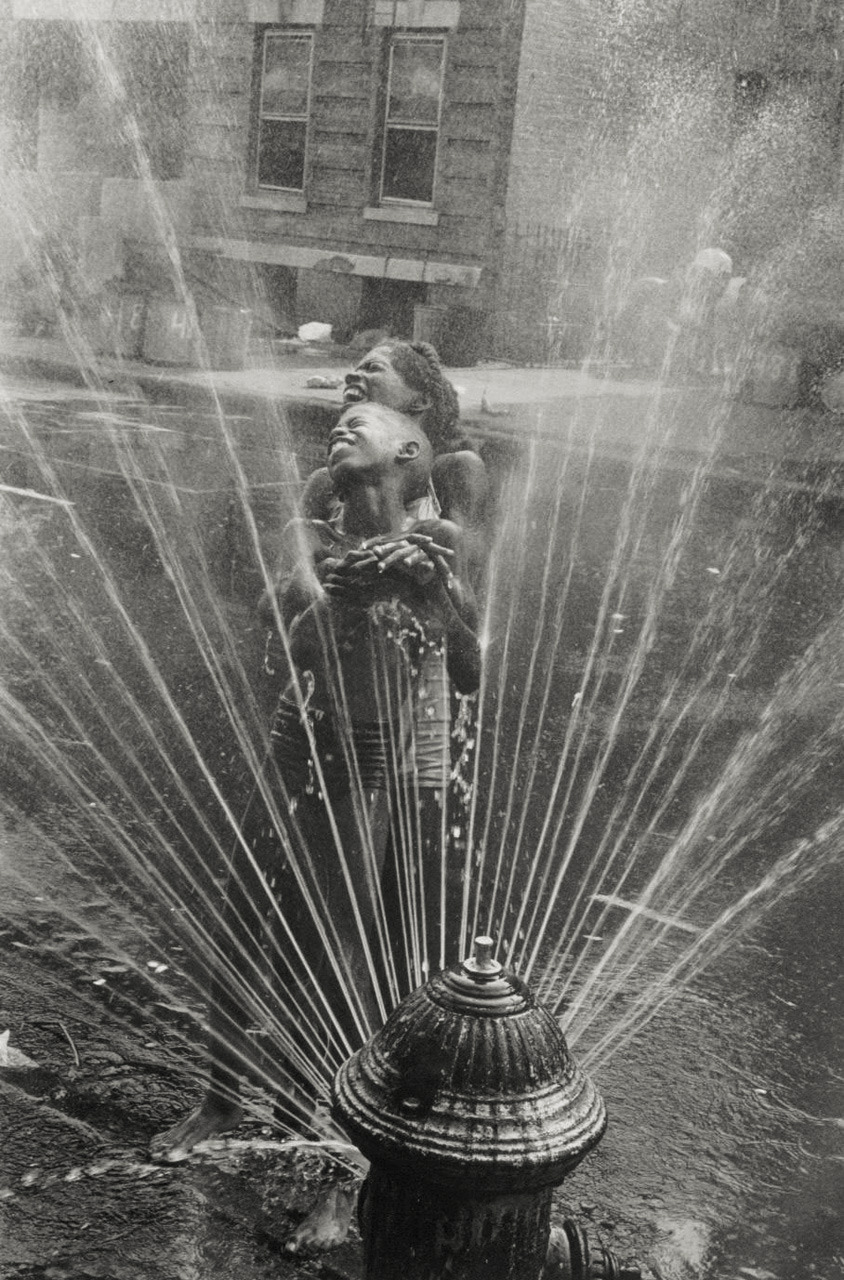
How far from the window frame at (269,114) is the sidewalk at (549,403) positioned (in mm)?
3718

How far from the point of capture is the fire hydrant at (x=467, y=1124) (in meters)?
2.25

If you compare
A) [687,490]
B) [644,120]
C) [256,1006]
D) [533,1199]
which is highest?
[644,120]

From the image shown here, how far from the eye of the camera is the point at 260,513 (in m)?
11.8

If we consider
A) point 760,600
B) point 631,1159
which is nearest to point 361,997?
point 631,1159

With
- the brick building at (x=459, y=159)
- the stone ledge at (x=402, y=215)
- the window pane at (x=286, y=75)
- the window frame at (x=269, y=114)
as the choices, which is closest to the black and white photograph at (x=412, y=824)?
the brick building at (x=459, y=159)

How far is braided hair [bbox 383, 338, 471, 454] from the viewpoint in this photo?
3.70 meters

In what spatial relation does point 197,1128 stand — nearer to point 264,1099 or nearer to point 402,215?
point 264,1099

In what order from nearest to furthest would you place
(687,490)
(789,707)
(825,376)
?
(789,707) → (687,490) → (825,376)

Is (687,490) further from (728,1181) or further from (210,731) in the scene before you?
(728,1181)

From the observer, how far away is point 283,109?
2323 cm

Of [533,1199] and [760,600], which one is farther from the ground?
[533,1199]

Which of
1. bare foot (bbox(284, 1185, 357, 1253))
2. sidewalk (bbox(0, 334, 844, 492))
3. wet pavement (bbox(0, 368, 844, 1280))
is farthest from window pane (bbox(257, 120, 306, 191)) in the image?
bare foot (bbox(284, 1185, 357, 1253))

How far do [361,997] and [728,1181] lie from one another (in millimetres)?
1046

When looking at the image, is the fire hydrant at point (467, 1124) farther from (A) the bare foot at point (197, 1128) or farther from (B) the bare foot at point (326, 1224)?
(A) the bare foot at point (197, 1128)
